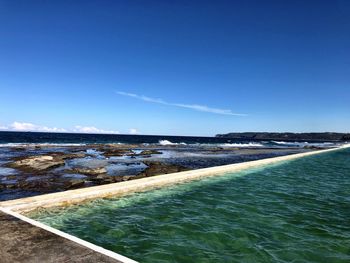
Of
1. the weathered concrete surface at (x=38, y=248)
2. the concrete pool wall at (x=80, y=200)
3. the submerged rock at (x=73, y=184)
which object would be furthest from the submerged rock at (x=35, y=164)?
the weathered concrete surface at (x=38, y=248)

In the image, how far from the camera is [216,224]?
29.1ft

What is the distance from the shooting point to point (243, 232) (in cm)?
818

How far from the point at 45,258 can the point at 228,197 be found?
883cm

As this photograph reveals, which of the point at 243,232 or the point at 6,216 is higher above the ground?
the point at 6,216

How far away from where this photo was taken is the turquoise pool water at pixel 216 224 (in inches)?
268

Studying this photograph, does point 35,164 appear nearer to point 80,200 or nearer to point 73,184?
point 73,184

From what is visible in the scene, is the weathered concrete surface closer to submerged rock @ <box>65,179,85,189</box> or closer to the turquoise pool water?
the turquoise pool water

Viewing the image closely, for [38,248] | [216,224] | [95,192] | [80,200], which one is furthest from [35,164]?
[38,248]

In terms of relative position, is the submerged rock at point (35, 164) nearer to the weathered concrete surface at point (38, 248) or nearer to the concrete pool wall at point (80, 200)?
the concrete pool wall at point (80, 200)

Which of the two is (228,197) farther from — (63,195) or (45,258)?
(45,258)

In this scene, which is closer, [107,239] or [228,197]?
[107,239]

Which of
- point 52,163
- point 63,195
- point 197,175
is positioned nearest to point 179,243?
point 63,195

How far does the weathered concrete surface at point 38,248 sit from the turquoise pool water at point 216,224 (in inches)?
49.5

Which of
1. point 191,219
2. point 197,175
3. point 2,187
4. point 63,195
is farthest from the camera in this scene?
point 197,175
